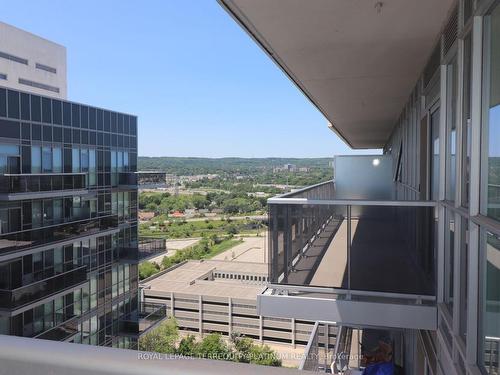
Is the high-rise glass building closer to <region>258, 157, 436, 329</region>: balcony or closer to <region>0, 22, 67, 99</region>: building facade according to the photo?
<region>258, 157, 436, 329</region>: balcony

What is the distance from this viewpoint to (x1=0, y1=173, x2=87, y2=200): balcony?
1129 cm

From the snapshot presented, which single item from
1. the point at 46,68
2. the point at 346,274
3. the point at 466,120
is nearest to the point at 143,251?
the point at 346,274

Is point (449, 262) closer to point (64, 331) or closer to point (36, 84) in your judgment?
point (64, 331)

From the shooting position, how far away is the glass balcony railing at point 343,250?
415 centimetres

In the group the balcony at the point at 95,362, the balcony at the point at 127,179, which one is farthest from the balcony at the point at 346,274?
the balcony at the point at 127,179

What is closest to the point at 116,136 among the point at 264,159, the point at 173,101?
the point at 264,159

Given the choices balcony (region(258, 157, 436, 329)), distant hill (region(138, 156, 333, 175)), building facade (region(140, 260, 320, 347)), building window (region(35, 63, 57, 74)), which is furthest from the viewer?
distant hill (region(138, 156, 333, 175))

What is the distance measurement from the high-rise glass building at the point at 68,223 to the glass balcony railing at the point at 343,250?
374 inches

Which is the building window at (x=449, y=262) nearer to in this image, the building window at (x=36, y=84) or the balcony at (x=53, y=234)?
the balcony at (x=53, y=234)

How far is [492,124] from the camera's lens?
228 cm

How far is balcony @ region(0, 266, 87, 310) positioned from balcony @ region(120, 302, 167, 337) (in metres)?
3.99

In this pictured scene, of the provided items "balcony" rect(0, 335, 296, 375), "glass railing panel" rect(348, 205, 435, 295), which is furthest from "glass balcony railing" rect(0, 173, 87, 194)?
"balcony" rect(0, 335, 296, 375)

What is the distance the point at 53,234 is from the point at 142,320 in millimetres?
6914

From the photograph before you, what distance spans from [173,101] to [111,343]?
81351 mm
